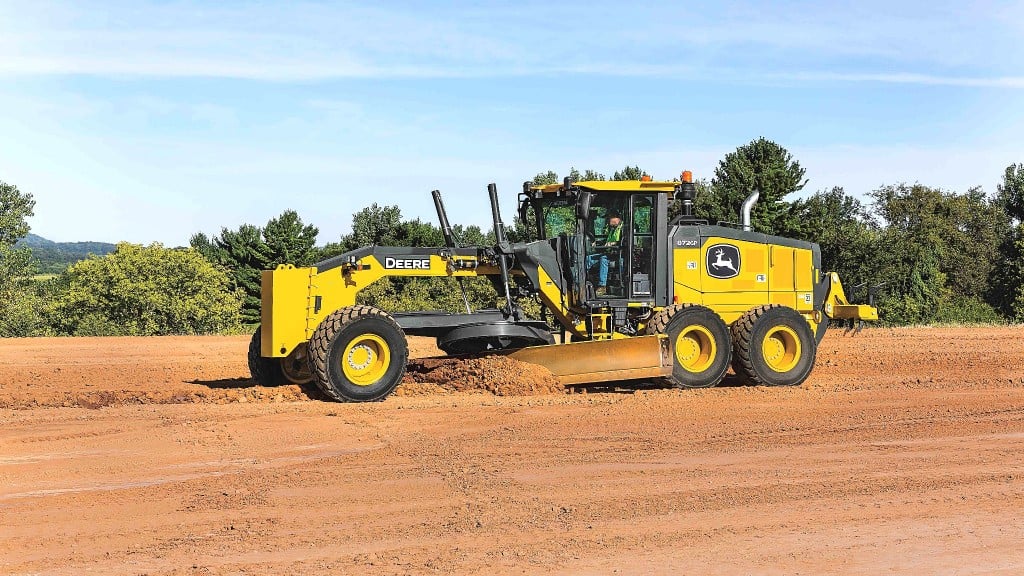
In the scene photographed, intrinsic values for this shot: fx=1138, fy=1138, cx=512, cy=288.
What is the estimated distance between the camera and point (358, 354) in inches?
530

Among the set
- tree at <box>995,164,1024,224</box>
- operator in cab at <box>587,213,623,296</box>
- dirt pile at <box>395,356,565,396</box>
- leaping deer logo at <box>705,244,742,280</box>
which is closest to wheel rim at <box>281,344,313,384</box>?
dirt pile at <box>395,356,565,396</box>

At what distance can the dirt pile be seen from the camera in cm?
1437

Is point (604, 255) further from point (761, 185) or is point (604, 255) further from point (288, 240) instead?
point (288, 240)

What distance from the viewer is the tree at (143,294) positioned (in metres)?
41.8

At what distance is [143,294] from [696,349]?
31.0 metres

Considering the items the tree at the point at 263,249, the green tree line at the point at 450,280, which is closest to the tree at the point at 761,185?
the green tree line at the point at 450,280

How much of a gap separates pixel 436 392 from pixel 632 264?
3.29m

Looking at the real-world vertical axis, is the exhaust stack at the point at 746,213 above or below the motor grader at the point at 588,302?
above

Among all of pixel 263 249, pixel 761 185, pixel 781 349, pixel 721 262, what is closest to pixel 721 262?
pixel 721 262

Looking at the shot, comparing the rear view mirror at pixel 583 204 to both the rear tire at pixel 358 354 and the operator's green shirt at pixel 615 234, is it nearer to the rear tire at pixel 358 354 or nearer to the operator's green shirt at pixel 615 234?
the operator's green shirt at pixel 615 234

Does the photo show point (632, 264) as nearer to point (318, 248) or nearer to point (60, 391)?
point (60, 391)

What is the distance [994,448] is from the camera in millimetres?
10297

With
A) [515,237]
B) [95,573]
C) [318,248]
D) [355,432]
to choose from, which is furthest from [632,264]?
[318,248]

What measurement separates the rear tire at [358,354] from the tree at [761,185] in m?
37.3
